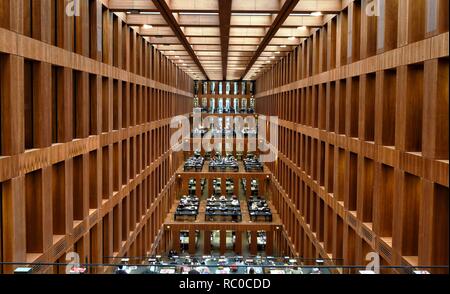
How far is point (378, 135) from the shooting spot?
15.4m

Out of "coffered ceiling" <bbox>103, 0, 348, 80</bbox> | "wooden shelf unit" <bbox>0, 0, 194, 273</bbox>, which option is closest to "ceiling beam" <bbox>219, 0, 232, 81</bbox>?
"coffered ceiling" <bbox>103, 0, 348, 80</bbox>

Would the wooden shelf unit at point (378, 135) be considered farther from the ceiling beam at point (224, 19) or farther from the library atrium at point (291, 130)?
the ceiling beam at point (224, 19)

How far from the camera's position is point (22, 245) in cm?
1265

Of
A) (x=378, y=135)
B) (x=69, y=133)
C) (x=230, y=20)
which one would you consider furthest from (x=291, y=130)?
(x=69, y=133)

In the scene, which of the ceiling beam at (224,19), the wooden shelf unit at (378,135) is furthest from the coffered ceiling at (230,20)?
the wooden shelf unit at (378,135)

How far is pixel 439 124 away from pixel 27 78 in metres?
9.67

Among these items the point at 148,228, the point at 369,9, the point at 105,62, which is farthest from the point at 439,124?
the point at 148,228

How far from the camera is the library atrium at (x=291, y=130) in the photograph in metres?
11.7

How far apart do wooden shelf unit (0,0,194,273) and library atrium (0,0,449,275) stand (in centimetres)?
5

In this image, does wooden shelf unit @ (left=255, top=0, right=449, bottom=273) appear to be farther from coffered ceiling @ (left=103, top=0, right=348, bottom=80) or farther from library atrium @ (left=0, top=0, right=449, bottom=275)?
coffered ceiling @ (left=103, top=0, right=348, bottom=80)

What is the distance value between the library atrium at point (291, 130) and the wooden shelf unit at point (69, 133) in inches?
2.0

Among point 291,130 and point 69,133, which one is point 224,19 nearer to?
point 69,133

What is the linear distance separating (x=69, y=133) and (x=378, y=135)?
8901mm

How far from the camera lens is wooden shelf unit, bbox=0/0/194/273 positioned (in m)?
12.0
